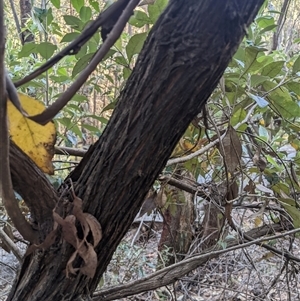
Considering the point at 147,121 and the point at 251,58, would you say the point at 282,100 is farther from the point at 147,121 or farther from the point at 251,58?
the point at 147,121

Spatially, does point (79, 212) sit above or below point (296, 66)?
below

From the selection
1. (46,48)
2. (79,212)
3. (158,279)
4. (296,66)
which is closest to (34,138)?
(79,212)

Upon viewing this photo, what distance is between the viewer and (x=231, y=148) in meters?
0.60

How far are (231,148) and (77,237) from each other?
0.30 m

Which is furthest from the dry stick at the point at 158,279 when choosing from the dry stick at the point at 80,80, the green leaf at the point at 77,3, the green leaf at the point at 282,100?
the green leaf at the point at 77,3

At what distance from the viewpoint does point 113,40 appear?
296mm

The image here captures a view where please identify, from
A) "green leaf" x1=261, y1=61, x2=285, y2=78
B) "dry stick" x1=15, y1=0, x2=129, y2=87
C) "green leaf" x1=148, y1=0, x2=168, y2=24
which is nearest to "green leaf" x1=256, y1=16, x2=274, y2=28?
"green leaf" x1=261, y1=61, x2=285, y2=78

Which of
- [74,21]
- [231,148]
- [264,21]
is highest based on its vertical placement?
[264,21]

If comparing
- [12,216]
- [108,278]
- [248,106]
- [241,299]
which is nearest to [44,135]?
[12,216]

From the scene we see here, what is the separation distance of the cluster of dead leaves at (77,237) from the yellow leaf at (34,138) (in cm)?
7

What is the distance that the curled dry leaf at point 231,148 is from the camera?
1.93 feet

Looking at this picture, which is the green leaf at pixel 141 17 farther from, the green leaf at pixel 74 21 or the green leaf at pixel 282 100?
the green leaf at pixel 282 100

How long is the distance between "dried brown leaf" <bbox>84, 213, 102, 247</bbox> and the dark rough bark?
0.02 metres

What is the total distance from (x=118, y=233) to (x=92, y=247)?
49 millimetres
